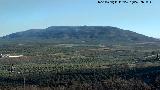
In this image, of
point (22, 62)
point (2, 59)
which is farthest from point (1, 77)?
point (2, 59)

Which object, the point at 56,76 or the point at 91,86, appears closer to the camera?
the point at 91,86

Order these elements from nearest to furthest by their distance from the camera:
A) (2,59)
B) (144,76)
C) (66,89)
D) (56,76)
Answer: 1. (66,89)
2. (144,76)
3. (56,76)
4. (2,59)

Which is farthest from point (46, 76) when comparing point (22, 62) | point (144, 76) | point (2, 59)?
point (2, 59)

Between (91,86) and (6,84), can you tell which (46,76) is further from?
(91,86)

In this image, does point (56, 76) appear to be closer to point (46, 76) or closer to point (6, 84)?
point (46, 76)

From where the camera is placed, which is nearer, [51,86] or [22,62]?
[51,86]

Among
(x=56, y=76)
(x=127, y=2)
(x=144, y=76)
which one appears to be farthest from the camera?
(x=56, y=76)

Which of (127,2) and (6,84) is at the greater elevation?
(127,2)

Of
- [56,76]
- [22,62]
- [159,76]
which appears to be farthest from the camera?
[22,62]

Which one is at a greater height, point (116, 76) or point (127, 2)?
point (127, 2)
